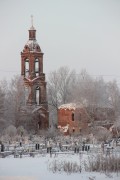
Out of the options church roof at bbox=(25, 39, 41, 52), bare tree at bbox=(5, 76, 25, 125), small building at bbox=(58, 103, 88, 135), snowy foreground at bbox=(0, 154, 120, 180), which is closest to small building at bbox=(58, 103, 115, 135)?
small building at bbox=(58, 103, 88, 135)

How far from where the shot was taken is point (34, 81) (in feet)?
121

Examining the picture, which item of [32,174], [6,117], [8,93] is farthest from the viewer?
[8,93]

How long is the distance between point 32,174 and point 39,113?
2274 cm

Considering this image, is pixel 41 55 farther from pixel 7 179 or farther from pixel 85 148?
pixel 7 179

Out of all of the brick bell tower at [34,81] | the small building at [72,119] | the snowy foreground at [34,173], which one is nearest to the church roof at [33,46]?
the brick bell tower at [34,81]

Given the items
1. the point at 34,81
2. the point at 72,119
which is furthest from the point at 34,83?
the point at 72,119

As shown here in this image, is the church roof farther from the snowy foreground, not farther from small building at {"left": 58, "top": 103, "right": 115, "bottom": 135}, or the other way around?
the snowy foreground

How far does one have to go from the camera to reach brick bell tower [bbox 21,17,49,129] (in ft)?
121

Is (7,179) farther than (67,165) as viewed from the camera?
No

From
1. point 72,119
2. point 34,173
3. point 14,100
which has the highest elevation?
point 14,100

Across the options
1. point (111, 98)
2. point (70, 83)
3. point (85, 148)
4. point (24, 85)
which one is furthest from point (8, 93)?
point (85, 148)

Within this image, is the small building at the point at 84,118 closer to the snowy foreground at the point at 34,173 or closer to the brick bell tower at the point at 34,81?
the brick bell tower at the point at 34,81

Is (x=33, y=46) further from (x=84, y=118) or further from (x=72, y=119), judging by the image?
(x=84, y=118)

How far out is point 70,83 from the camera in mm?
48750
